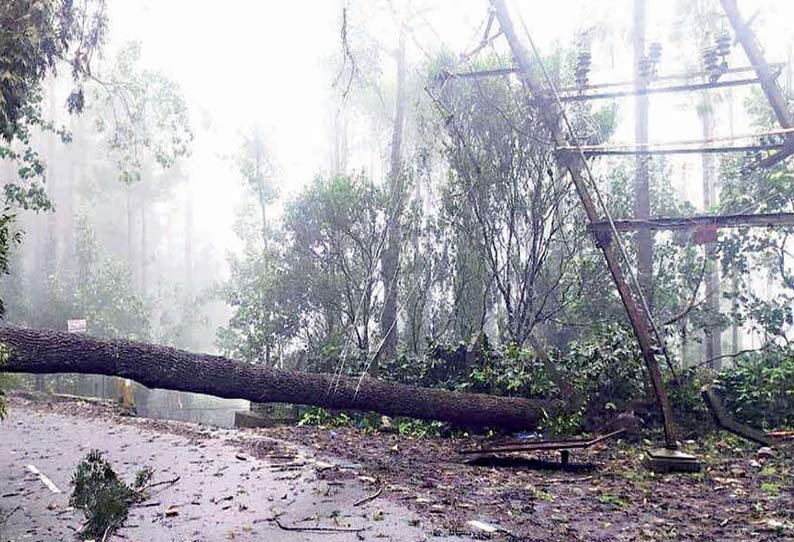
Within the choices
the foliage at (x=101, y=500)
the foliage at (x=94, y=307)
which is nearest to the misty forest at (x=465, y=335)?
the foliage at (x=101, y=500)

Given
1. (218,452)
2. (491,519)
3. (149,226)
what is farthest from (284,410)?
(149,226)

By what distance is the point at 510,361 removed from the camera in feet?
33.0

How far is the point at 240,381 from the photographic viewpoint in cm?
749

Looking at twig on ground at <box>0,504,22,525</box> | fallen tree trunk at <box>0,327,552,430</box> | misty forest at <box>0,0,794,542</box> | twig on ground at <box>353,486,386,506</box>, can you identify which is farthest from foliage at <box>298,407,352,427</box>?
twig on ground at <box>0,504,22,525</box>

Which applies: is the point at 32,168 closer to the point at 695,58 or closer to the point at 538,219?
the point at 538,219

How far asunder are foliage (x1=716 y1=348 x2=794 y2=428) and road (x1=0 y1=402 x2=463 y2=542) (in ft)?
19.9

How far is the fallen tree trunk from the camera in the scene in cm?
622

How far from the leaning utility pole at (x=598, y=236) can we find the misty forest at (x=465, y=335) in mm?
37

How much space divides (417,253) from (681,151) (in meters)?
6.56

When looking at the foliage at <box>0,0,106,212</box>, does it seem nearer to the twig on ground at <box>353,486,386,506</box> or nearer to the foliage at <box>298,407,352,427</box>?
the twig on ground at <box>353,486,386,506</box>

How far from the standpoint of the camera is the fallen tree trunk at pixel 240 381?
622 cm

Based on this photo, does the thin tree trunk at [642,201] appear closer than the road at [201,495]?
No

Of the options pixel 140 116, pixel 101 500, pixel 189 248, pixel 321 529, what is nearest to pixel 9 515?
pixel 101 500

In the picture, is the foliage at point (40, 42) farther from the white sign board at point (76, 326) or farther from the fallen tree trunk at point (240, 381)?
the white sign board at point (76, 326)
